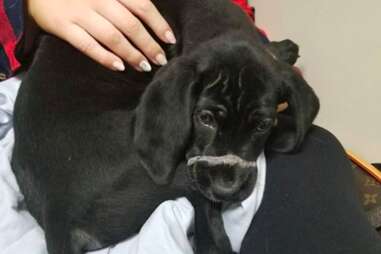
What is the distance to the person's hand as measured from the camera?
45.6 inches

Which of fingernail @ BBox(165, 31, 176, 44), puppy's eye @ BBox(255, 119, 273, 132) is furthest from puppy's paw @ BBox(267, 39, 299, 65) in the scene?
puppy's eye @ BBox(255, 119, 273, 132)

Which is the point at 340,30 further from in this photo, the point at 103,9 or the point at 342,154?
the point at 103,9

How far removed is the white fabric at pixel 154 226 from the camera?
944 mm

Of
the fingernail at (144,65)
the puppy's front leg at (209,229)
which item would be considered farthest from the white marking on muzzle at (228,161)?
the fingernail at (144,65)

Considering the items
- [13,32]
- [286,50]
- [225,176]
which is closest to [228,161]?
[225,176]

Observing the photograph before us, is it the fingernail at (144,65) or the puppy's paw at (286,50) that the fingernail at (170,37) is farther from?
the puppy's paw at (286,50)

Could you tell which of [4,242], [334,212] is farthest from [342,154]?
[4,242]

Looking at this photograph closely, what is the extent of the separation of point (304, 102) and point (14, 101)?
71 cm

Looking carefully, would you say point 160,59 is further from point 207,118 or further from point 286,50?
point 286,50

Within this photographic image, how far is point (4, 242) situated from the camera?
97 centimetres

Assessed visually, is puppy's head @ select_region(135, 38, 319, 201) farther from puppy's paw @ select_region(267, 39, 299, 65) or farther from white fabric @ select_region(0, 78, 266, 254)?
puppy's paw @ select_region(267, 39, 299, 65)

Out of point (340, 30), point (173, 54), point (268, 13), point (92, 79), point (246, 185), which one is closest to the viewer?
point (246, 185)

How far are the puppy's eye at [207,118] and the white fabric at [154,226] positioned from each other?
153 mm

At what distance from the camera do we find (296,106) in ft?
3.31
